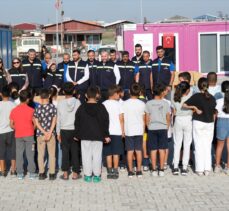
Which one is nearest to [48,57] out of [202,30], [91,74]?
[91,74]

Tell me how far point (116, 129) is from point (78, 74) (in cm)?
296

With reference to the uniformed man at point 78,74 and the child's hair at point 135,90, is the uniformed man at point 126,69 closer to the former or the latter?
the uniformed man at point 78,74

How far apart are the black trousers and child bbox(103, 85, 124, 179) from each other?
1.71 ft

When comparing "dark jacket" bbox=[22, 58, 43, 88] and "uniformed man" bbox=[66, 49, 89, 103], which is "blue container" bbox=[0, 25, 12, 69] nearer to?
"dark jacket" bbox=[22, 58, 43, 88]

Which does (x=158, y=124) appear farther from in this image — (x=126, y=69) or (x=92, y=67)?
(x=92, y=67)

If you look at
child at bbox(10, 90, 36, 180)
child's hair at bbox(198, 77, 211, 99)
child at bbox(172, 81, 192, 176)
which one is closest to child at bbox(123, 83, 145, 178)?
child at bbox(172, 81, 192, 176)

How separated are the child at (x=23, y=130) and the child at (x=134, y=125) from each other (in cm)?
161

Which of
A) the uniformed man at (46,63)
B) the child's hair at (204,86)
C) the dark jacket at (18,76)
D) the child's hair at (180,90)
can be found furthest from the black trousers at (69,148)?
the uniformed man at (46,63)

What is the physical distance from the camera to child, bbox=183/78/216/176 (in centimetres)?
920

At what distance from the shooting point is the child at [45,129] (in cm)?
911

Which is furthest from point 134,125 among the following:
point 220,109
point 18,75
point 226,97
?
point 18,75

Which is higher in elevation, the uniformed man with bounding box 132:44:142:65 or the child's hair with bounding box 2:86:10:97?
the uniformed man with bounding box 132:44:142:65

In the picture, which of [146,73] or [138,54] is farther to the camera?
[138,54]

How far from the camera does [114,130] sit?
9297 mm
